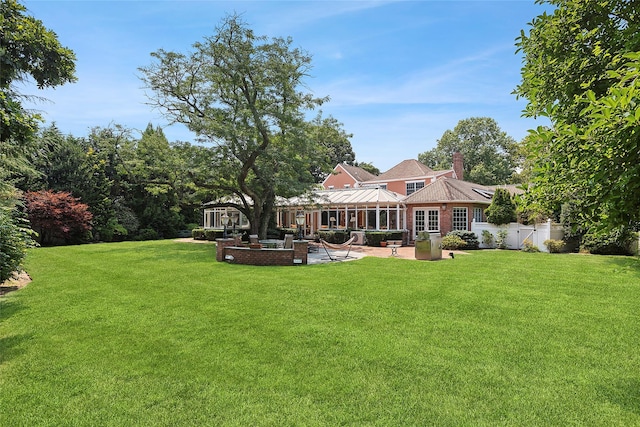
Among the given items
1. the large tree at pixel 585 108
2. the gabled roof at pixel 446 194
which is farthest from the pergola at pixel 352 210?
the large tree at pixel 585 108

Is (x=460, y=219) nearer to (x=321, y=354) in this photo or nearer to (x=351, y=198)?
(x=351, y=198)

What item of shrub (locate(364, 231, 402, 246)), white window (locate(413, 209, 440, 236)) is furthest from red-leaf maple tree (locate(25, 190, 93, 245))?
white window (locate(413, 209, 440, 236))

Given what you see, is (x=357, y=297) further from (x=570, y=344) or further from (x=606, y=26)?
(x=606, y=26)

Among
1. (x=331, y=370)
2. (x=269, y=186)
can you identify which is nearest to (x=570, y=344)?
(x=331, y=370)

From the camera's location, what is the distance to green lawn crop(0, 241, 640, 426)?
3.31 m

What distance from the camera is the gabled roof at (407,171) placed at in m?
30.8

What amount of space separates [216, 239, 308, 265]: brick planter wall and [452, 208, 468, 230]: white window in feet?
40.8

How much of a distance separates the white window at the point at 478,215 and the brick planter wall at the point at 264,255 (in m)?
13.8

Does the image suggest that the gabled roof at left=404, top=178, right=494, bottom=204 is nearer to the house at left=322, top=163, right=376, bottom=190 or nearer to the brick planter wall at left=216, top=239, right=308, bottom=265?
the house at left=322, top=163, right=376, bottom=190

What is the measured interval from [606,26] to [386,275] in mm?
7905

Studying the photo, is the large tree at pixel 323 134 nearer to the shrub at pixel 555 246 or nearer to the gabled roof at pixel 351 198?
the gabled roof at pixel 351 198

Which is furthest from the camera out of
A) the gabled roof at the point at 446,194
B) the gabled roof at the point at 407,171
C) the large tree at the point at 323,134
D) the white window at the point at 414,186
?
the gabled roof at the point at 407,171

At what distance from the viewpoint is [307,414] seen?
3250mm

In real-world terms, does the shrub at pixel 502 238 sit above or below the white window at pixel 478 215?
→ below
